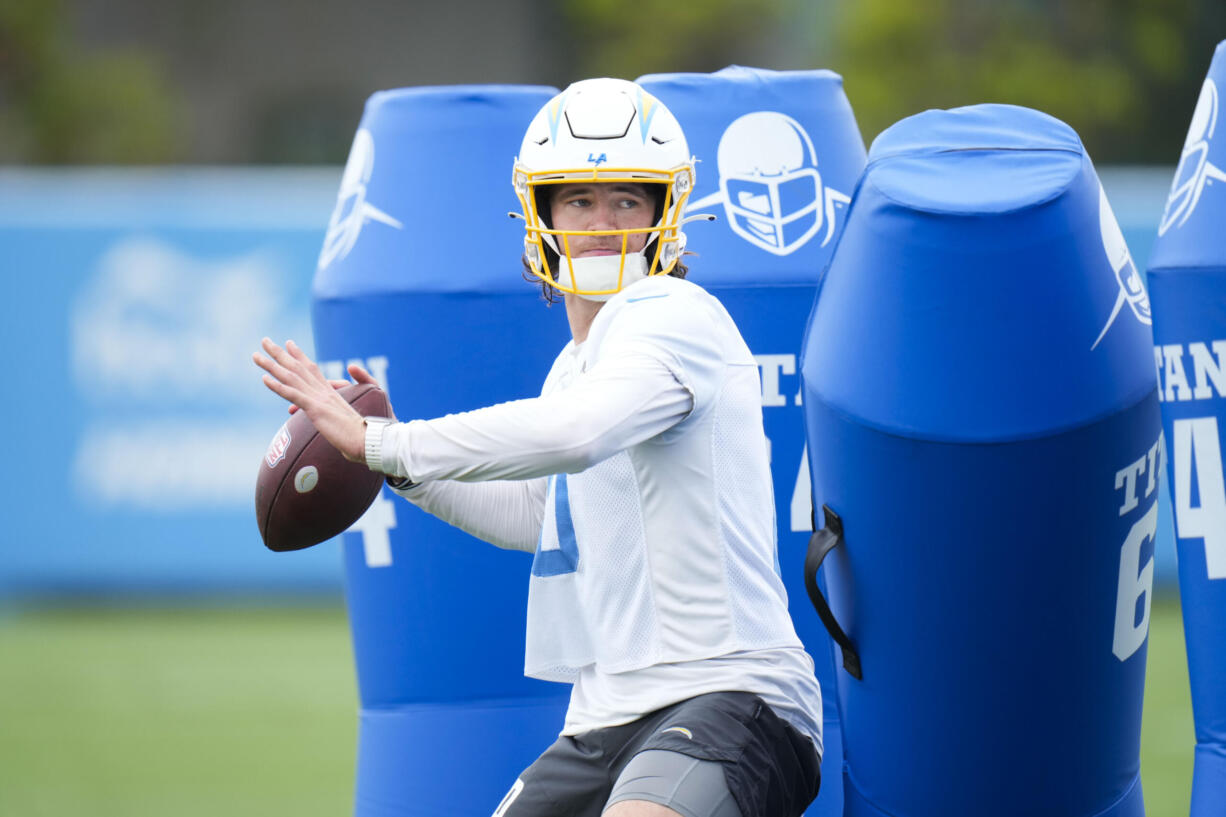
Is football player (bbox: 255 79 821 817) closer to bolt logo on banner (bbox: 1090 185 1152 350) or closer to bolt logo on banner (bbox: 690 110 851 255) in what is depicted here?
bolt logo on banner (bbox: 1090 185 1152 350)

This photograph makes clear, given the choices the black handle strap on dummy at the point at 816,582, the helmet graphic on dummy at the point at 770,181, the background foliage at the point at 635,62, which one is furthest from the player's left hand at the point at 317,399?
the background foliage at the point at 635,62

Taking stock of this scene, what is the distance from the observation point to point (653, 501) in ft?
9.10

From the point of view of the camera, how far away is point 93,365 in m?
8.65

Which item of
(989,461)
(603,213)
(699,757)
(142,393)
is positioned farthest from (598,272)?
(142,393)

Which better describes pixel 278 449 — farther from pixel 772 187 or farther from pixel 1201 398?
pixel 1201 398

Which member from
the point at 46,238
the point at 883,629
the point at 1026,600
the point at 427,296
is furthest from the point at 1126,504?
the point at 46,238

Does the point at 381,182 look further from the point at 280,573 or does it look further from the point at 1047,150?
the point at 280,573

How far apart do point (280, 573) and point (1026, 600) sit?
261 inches

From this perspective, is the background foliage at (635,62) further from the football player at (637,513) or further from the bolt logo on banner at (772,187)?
the football player at (637,513)

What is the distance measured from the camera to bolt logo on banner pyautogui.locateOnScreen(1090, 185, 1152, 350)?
277 cm

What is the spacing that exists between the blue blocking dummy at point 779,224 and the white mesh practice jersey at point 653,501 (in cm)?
100

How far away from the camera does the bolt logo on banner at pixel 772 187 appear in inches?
155

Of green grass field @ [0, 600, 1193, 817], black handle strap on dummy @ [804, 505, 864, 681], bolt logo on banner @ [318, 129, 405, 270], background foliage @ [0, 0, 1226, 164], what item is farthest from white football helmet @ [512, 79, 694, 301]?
background foliage @ [0, 0, 1226, 164]

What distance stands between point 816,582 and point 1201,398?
3.37 feet
